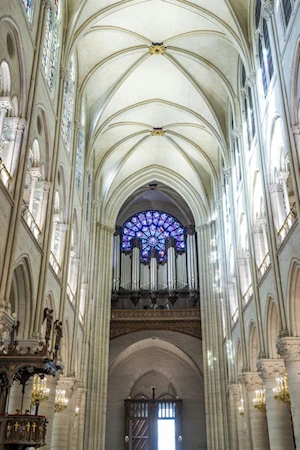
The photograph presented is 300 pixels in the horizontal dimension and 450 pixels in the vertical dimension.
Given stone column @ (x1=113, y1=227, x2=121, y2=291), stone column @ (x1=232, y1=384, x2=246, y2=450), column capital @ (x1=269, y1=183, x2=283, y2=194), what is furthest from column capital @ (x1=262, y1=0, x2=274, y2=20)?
stone column @ (x1=113, y1=227, x2=121, y2=291)

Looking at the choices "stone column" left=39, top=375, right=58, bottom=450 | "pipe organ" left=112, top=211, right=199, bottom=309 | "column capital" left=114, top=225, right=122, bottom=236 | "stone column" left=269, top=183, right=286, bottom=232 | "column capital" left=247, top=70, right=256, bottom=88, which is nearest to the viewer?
"stone column" left=269, top=183, right=286, bottom=232

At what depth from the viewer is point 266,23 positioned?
16719mm

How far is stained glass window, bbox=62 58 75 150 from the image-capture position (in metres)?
19.2

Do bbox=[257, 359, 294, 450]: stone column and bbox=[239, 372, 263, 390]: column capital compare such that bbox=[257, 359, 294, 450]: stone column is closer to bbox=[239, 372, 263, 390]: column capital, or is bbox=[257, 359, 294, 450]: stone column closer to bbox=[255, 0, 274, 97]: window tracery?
bbox=[239, 372, 263, 390]: column capital

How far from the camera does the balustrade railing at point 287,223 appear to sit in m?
13.4

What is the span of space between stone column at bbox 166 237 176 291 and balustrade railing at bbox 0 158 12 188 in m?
22.4

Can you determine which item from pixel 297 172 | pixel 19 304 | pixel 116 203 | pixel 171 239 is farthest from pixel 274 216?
pixel 171 239

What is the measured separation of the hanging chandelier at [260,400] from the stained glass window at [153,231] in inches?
690

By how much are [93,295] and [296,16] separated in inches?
701

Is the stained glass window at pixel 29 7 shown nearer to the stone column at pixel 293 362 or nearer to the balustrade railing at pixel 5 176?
the balustrade railing at pixel 5 176

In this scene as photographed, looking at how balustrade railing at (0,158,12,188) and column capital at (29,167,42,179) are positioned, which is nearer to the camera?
balustrade railing at (0,158,12,188)

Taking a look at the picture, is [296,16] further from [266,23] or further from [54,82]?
[54,82]

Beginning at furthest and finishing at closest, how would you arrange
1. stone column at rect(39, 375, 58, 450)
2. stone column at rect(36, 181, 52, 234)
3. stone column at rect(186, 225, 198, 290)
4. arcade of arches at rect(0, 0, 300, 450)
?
stone column at rect(186, 225, 198, 290), stone column at rect(39, 375, 58, 450), stone column at rect(36, 181, 52, 234), arcade of arches at rect(0, 0, 300, 450)

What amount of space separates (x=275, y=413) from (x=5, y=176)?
10.5 m
